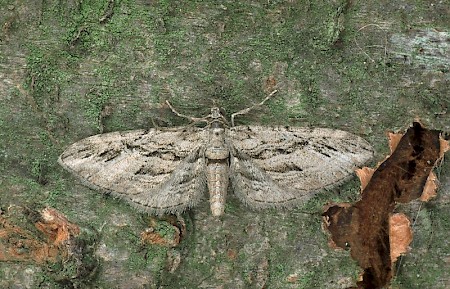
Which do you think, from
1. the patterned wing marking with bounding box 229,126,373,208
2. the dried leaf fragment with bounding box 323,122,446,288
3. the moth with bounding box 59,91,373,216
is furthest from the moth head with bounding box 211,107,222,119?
the dried leaf fragment with bounding box 323,122,446,288

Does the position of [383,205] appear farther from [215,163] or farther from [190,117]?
[190,117]

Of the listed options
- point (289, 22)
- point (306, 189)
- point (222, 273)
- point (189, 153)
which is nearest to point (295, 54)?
point (289, 22)

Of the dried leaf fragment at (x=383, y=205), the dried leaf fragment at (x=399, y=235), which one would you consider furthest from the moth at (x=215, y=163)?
the dried leaf fragment at (x=399, y=235)

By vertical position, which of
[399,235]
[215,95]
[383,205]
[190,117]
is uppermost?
[215,95]

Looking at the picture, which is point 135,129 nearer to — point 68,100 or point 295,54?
point 68,100

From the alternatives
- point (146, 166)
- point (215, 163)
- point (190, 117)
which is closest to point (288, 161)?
point (215, 163)

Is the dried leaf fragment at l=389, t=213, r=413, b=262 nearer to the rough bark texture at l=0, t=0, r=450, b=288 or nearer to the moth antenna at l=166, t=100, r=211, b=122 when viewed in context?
the rough bark texture at l=0, t=0, r=450, b=288

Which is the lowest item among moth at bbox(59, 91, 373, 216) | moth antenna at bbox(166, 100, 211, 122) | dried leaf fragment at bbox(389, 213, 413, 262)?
dried leaf fragment at bbox(389, 213, 413, 262)

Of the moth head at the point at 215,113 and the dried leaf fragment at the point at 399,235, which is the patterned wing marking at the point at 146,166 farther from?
the dried leaf fragment at the point at 399,235
